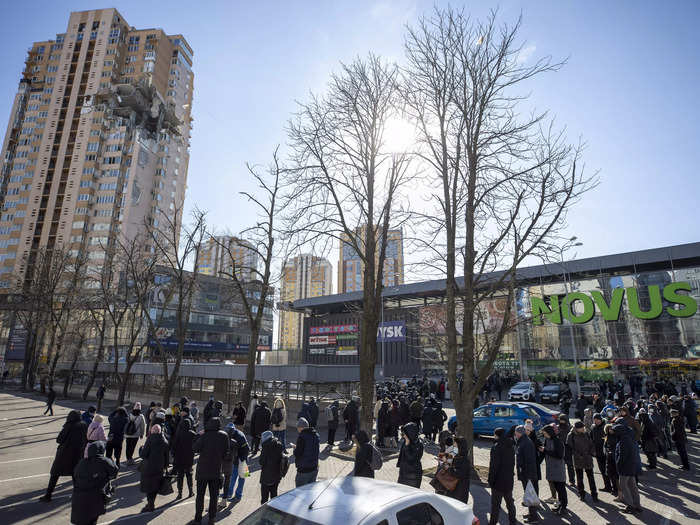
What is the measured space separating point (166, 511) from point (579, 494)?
8325 mm

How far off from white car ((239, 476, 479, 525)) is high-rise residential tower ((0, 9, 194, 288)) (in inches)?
2537

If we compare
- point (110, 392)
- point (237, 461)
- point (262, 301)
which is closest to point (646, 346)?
point (262, 301)

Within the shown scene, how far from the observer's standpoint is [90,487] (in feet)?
16.6

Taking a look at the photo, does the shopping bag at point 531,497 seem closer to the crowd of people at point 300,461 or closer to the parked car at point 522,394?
the crowd of people at point 300,461

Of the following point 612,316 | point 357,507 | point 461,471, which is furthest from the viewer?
point 612,316

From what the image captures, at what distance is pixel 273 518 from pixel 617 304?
37.4 m

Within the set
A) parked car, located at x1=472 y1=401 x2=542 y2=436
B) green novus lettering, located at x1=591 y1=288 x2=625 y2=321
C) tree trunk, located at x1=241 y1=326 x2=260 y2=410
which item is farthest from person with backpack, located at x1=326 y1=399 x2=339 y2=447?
green novus lettering, located at x1=591 y1=288 x2=625 y2=321

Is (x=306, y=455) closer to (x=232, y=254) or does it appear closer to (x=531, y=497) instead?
(x=531, y=497)

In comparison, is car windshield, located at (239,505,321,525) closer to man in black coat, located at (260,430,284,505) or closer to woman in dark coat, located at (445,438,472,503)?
man in black coat, located at (260,430,284,505)

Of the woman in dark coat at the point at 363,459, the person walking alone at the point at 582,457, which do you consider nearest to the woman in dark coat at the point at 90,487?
the woman in dark coat at the point at 363,459

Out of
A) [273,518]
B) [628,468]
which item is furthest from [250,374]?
[273,518]

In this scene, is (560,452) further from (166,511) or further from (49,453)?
(49,453)

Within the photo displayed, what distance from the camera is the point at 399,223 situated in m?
11.3

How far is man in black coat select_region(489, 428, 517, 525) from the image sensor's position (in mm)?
6234
